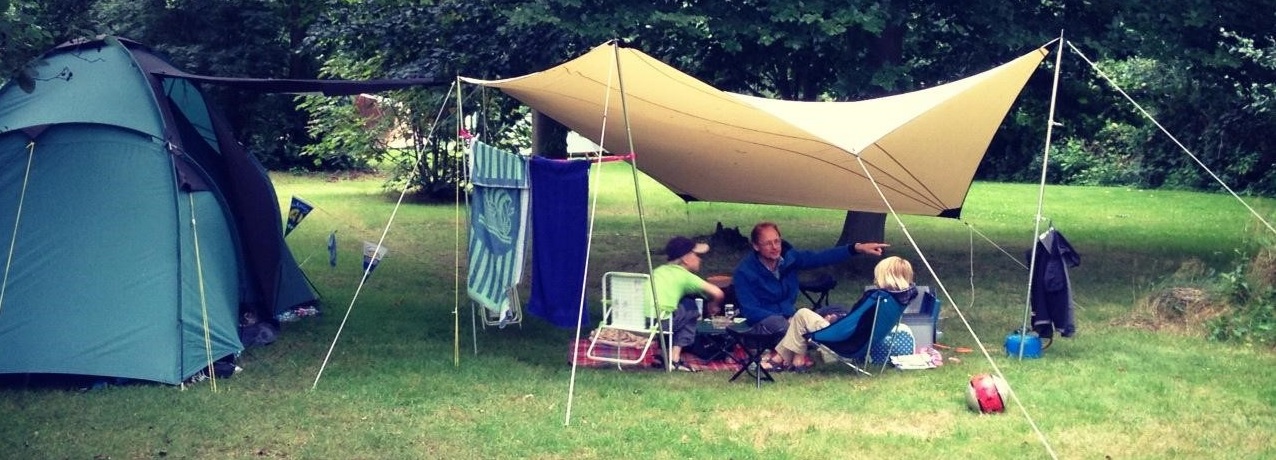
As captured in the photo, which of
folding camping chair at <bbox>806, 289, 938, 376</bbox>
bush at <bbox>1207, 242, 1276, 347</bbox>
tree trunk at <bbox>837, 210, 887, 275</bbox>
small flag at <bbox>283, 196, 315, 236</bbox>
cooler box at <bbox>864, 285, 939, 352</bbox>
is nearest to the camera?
folding camping chair at <bbox>806, 289, 938, 376</bbox>

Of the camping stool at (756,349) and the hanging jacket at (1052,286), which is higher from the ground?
the hanging jacket at (1052,286)

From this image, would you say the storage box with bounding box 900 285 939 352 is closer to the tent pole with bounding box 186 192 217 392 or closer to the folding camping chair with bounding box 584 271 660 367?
the folding camping chair with bounding box 584 271 660 367

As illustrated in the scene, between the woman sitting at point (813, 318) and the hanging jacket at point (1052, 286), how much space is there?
0.75 m

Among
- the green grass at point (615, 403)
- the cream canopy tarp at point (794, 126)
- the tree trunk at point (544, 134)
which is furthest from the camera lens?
the tree trunk at point (544, 134)

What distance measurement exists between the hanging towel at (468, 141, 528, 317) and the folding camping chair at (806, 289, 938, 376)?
5.64ft

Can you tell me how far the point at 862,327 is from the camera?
6.63 meters

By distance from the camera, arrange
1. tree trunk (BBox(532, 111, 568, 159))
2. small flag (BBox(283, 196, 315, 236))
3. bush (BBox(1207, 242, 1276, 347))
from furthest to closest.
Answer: tree trunk (BBox(532, 111, 568, 159)), small flag (BBox(283, 196, 315, 236)), bush (BBox(1207, 242, 1276, 347))

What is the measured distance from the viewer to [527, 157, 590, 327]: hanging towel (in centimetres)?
709

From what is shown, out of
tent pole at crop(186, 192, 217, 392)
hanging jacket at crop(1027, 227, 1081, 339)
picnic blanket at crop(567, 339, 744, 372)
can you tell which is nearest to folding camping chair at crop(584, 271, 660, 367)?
picnic blanket at crop(567, 339, 744, 372)

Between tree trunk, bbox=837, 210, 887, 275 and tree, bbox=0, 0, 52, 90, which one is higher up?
tree, bbox=0, 0, 52, 90

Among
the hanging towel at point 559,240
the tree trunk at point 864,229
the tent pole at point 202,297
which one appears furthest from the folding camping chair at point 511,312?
the tree trunk at point 864,229

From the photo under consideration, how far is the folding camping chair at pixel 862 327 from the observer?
259 inches

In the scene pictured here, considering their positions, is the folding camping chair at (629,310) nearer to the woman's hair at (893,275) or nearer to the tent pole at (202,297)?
A: the woman's hair at (893,275)

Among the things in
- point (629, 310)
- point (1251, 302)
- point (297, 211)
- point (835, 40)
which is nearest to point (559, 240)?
point (629, 310)
